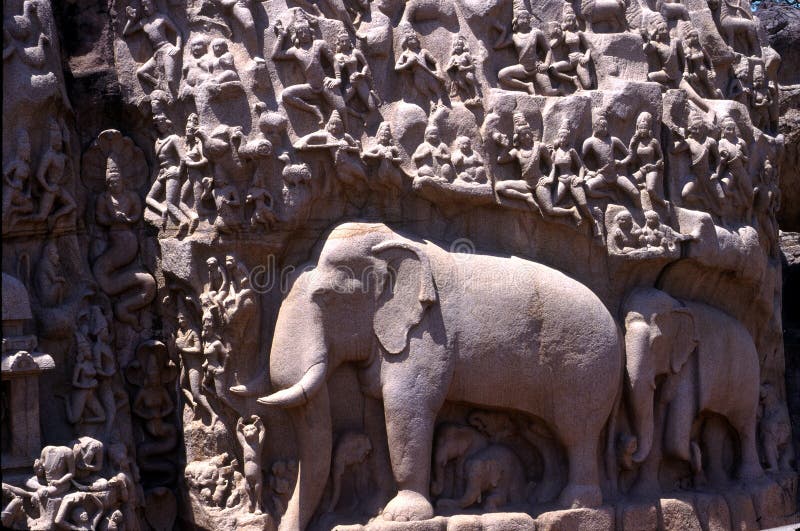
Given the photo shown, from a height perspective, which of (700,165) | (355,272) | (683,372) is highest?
(700,165)

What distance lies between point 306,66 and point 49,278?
1824 mm

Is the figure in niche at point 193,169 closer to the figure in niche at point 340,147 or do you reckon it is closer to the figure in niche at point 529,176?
the figure in niche at point 340,147

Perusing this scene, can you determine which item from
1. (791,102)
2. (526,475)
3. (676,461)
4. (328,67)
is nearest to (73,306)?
(328,67)

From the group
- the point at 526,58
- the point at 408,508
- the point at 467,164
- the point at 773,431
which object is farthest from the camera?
the point at 773,431

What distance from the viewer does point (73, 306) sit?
681 cm

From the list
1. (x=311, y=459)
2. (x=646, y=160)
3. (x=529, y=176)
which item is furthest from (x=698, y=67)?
(x=311, y=459)

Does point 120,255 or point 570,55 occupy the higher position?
point 570,55

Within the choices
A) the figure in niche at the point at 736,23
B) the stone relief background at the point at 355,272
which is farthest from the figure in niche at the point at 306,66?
the figure in niche at the point at 736,23

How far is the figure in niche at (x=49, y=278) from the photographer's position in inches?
264

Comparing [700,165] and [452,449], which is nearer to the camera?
[452,449]

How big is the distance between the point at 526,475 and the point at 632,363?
0.92 meters

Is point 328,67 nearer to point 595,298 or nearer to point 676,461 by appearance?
point 595,298

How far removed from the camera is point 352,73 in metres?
7.10

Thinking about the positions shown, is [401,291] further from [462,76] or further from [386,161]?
[462,76]
